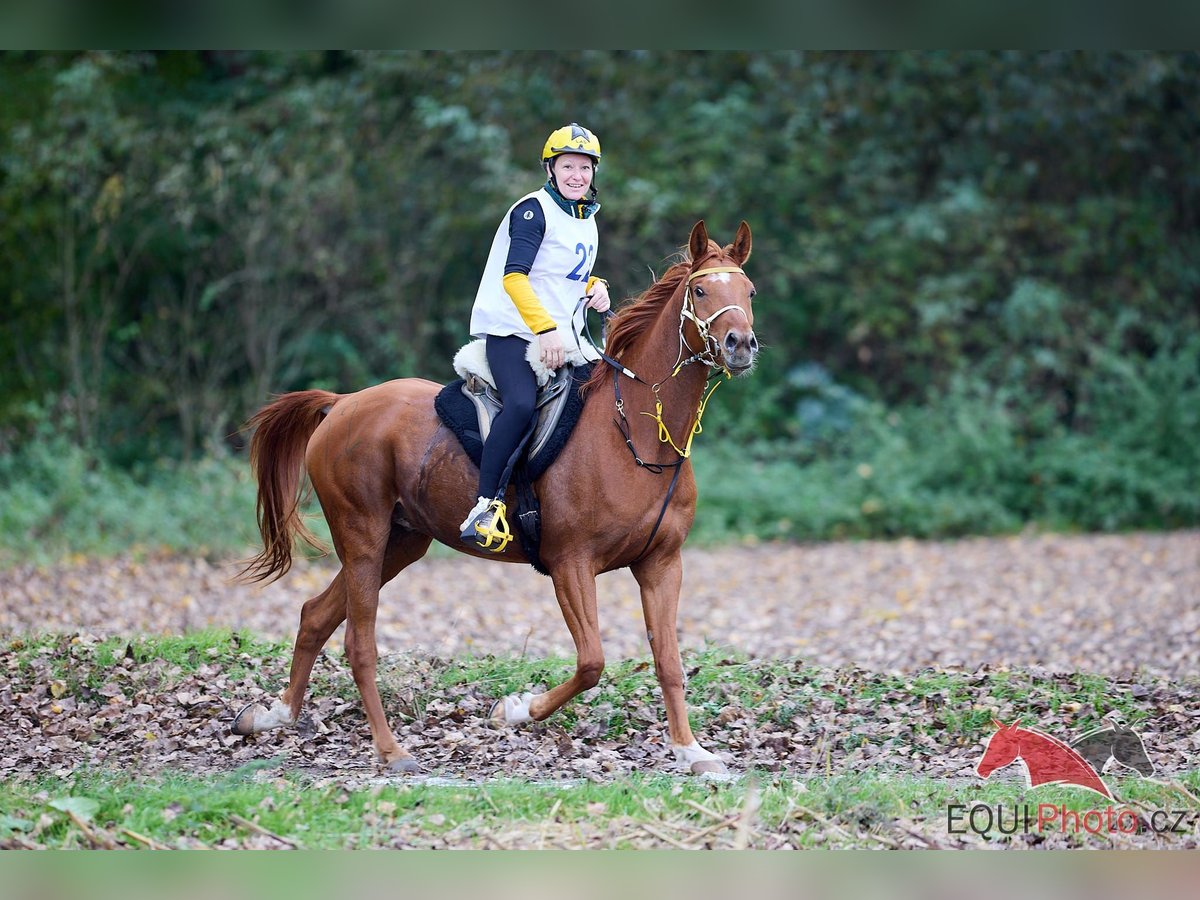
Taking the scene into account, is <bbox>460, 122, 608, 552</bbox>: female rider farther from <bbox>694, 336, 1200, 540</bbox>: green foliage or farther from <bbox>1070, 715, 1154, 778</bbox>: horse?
<bbox>694, 336, 1200, 540</bbox>: green foliage

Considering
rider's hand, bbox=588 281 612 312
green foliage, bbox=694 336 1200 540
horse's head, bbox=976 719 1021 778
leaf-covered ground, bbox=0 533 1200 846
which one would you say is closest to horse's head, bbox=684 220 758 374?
rider's hand, bbox=588 281 612 312

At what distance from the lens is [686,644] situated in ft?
35.5

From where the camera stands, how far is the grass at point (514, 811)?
5.35m

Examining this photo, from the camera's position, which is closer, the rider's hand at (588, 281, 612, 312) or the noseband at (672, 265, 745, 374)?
the noseband at (672, 265, 745, 374)

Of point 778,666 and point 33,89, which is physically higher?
point 33,89

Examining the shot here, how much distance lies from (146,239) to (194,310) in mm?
1236

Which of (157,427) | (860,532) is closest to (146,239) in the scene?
(157,427)

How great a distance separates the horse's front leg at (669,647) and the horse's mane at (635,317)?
0.98 meters

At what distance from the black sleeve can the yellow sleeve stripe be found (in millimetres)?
44

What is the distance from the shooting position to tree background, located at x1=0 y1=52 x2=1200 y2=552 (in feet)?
58.7

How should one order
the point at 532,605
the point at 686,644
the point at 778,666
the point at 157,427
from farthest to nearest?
the point at 157,427 → the point at 532,605 → the point at 686,644 → the point at 778,666

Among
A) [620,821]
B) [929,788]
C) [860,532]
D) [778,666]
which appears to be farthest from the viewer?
[860,532]

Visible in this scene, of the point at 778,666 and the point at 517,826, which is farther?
the point at 778,666

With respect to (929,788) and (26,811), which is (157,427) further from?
(929,788)
